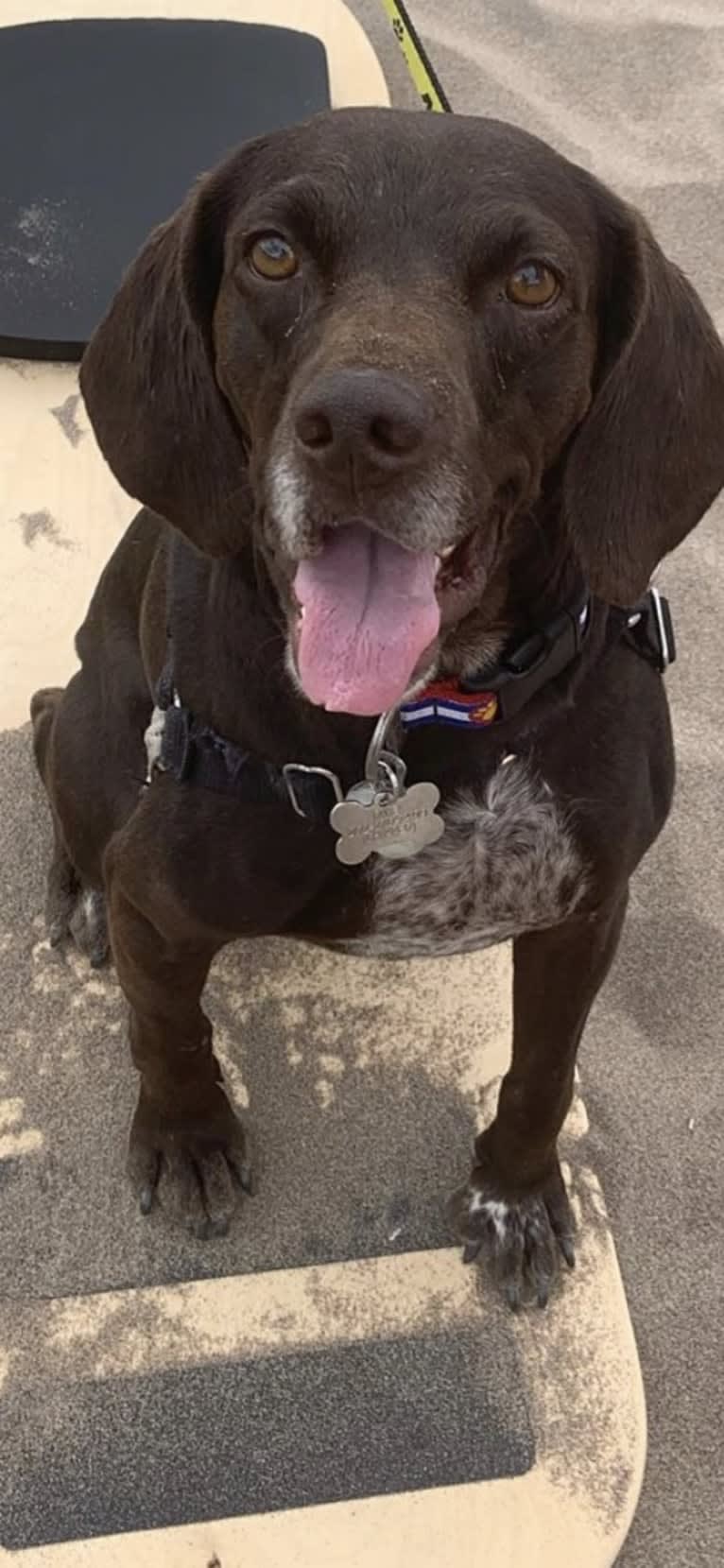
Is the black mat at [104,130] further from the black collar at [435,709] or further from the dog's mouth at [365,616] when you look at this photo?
the dog's mouth at [365,616]

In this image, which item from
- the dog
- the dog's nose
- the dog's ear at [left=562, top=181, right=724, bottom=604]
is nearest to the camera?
the dog's nose

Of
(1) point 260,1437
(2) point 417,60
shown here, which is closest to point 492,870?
(1) point 260,1437

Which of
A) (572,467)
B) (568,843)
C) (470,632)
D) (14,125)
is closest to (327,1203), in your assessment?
(568,843)

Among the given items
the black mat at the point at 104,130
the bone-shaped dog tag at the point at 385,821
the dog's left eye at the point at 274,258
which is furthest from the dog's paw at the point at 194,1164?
the black mat at the point at 104,130

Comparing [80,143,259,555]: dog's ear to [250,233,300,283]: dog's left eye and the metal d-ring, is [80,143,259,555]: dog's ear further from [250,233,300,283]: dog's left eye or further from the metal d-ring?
the metal d-ring

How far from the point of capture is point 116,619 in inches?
78.2

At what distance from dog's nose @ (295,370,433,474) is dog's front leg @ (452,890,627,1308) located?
67 cm

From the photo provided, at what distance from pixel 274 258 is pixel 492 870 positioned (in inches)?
25.2

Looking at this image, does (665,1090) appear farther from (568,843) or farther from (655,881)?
(568,843)

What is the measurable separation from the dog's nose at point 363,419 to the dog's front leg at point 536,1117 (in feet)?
2.19

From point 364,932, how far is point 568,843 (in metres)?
0.26

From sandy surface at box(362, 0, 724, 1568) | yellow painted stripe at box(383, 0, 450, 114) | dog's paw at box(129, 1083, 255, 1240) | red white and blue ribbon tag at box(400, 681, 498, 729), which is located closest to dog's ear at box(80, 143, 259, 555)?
red white and blue ribbon tag at box(400, 681, 498, 729)

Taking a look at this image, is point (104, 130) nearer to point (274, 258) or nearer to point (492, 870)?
point (274, 258)

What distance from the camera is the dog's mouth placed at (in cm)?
133
